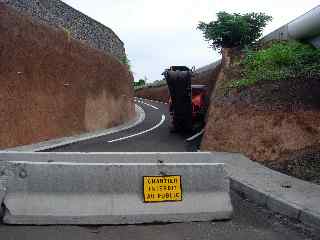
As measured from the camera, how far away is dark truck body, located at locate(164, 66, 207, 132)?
1867 centimetres

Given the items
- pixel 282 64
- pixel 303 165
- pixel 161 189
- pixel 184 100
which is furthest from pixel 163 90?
pixel 161 189

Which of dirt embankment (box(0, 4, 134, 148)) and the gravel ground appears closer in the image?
the gravel ground

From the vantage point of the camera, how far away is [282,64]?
16.2 m

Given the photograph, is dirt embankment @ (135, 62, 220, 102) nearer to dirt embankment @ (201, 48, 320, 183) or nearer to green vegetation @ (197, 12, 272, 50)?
green vegetation @ (197, 12, 272, 50)

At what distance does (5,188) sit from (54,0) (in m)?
17.4

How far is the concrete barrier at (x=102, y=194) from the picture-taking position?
229 inches

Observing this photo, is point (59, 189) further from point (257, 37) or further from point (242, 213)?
point (257, 37)

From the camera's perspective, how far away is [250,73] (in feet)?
53.6

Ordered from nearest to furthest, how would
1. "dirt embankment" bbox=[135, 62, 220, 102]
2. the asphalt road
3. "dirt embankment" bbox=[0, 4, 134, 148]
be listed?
the asphalt road, "dirt embankment" bbox=[0, 4, 134, 148], "dirt embankment" bbox=[135, 62, 220, 102]

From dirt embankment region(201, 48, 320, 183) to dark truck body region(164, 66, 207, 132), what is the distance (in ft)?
10.9

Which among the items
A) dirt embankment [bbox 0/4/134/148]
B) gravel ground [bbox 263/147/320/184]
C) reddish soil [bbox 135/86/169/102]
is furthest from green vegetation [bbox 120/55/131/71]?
gravel ground [bbox 263/147/320/184]

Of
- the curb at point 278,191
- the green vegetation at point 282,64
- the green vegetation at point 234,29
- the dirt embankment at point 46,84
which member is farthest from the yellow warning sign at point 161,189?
the green vegetation at point 234,29

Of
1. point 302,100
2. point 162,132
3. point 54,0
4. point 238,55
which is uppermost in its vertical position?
point 54,0

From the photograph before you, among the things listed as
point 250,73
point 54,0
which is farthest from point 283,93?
point 54,0
